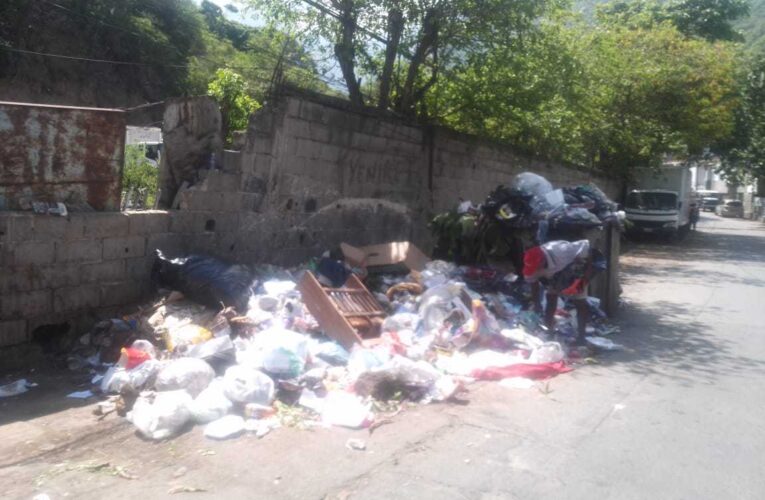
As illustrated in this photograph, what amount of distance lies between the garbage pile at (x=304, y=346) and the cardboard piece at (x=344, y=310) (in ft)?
0.05

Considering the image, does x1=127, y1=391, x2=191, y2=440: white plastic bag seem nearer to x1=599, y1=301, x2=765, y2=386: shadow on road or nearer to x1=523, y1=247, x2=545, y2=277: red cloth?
x1=523, y1=247, x2=545, y2=277: red cloth

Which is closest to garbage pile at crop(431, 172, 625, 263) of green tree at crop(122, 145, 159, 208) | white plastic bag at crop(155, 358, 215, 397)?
green tree at crop(122, 145, 159, 208)

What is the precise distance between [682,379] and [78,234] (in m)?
5.63

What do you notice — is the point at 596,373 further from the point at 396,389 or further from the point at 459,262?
the point at 459,262

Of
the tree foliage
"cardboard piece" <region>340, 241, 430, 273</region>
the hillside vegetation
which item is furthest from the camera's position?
the hillside vegetation

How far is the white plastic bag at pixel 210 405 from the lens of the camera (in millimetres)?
4707

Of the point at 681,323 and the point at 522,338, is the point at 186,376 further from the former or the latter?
the point at 681,323

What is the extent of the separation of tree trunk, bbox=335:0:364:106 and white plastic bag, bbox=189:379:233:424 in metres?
5.23

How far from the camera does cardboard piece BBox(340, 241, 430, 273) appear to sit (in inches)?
332

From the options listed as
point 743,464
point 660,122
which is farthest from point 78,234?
point 660,122

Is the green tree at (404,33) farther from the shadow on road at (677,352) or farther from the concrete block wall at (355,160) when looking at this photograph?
the shadow on road at (677,352)

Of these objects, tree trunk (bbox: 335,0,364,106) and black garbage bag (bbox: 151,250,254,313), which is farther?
tree trunk (bbox: 335,0,364,106)

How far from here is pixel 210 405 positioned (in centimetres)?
477

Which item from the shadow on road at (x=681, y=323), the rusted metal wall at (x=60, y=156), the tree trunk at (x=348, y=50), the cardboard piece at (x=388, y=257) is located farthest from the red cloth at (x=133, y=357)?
the tree trunk at (x=348, y=50)
